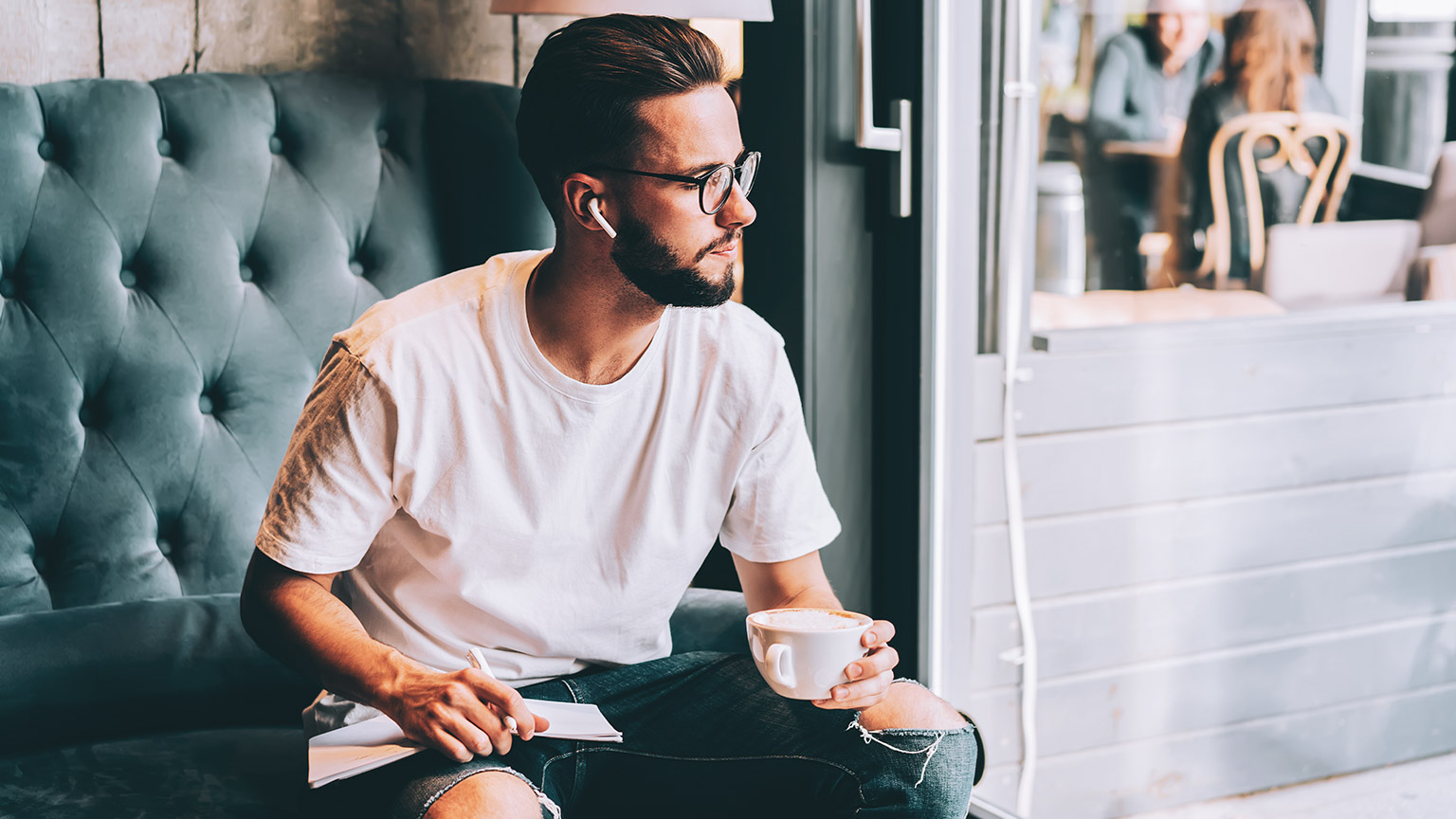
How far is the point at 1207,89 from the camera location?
5.04ft

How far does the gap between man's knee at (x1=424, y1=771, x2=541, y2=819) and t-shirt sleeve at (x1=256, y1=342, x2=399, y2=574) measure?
0.82 feet

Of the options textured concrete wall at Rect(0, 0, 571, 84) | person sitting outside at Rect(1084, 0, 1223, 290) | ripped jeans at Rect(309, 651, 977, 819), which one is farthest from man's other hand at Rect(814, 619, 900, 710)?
textured concrete wall at Rect(0, 0, 571, 84)

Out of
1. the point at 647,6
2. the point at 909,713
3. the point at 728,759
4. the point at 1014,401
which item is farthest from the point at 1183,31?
the point at 728,759

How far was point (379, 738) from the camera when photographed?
3.54 ft

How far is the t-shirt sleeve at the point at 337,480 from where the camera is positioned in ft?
3.66

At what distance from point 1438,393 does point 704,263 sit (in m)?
0.78

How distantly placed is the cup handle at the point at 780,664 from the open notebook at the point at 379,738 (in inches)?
6.6

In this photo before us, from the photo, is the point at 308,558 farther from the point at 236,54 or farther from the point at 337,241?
the point at 236,54

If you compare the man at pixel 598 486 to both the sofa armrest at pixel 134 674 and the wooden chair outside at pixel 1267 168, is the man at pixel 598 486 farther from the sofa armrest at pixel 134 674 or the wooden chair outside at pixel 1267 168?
the wooden chair outside at pixel 1267 168

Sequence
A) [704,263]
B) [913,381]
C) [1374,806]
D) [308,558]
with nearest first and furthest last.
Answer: [308,558] < [704,263] < [1374,806] < [913,381]

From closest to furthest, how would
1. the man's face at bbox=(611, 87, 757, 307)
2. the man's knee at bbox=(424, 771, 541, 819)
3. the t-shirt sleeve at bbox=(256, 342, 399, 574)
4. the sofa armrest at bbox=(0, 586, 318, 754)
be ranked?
1. the man's knee at bbox=(424, 771, 541, 819)
2. the t-shirt sleeve at bbox=(256, 342, 399, 574)
3. the man's face at bbox=(611, 87, 757, 307)
4. the sofa armrest at bbox=(0, 586, 318, 754)

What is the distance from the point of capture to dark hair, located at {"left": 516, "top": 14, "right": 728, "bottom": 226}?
3.99 feet

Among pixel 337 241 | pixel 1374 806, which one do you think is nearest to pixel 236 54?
pixel 337 241

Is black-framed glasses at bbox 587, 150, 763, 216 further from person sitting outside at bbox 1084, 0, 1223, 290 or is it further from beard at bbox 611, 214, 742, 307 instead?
person sitting outside at bbox 1084, 0, 1223, 290
